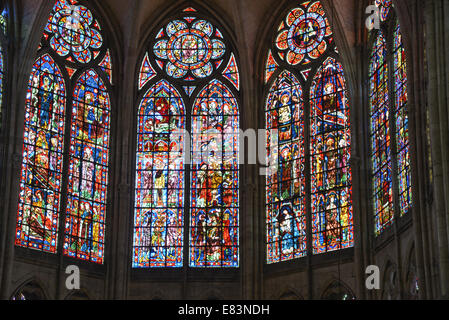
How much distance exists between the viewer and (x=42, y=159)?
29.5 metres

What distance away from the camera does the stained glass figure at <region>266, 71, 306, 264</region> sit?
2970 cm

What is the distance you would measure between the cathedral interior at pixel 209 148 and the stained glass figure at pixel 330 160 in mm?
45

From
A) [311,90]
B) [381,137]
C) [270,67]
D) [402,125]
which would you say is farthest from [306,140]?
[402,125]

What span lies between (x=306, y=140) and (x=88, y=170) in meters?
5.69

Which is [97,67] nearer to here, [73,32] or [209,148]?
[73,32]

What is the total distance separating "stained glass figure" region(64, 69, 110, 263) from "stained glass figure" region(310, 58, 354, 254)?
5455 millimetres

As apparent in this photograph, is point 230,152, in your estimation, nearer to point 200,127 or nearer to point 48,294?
point 200,127

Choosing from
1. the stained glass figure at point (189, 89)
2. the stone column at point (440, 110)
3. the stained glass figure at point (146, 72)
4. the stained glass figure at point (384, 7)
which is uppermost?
the stained glass figure at point (384, 7)

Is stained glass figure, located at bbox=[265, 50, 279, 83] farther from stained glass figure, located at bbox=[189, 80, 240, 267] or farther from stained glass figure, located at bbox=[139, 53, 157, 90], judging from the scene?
stained glass figure, located at bbox=[139, 53, 157, 90]

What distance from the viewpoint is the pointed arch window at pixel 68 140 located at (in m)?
29.0

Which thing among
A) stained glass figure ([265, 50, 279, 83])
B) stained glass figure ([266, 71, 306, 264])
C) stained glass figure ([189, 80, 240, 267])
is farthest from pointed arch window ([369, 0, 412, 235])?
stained glass figure ([189, 80, 240, 267])

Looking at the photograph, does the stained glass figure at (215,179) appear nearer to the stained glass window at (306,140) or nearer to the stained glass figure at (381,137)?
the stained glass window at (306,140)

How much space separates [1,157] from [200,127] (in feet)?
19.3

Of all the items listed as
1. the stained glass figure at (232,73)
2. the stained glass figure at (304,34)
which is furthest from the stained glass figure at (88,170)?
the stained glass figure at (304,34)
